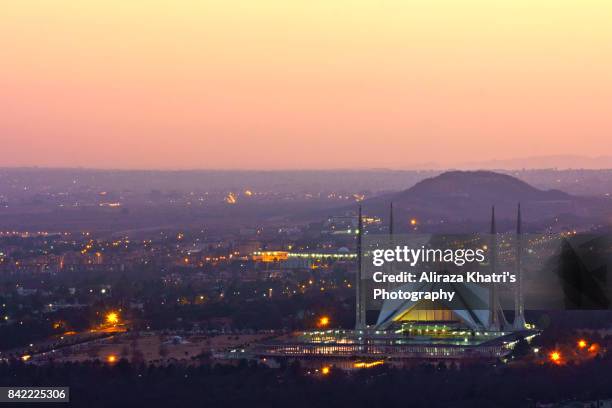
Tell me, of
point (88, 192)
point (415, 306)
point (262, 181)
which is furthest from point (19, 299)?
point (262, 181)

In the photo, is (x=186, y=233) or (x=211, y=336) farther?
(x=186, y=233)

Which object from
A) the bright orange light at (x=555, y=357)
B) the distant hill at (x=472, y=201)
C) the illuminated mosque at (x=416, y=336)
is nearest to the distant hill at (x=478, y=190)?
the distant hill at (x=472, y=201)

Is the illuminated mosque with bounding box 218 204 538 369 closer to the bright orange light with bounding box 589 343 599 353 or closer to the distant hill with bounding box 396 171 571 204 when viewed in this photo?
the bright orange light with bounding box 589 343 599 353

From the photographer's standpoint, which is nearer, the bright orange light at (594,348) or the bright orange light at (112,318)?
the bright orange light at (594,348)

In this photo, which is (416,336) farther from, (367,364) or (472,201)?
(472,201)

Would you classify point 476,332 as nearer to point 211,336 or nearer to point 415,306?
point 415,306

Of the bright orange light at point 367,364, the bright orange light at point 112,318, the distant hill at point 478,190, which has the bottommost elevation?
the bright orange light at point 112,318

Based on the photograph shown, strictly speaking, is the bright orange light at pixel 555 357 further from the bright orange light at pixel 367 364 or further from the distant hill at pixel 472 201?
the distant hill at pixel 472 201
